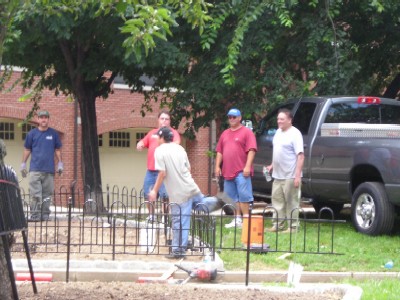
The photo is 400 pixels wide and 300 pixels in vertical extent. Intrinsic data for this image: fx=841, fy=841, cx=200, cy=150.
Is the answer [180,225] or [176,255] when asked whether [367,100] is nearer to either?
[180,225]

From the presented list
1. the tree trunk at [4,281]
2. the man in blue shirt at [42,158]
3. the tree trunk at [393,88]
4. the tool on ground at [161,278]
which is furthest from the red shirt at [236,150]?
the tree trunk at [4,281]

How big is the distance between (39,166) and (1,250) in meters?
7.69

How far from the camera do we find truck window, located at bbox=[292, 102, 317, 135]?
12.7 metres

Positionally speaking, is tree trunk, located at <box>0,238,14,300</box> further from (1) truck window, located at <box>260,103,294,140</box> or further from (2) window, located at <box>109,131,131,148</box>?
(2) window, located at <box>109,131,131,148</box>

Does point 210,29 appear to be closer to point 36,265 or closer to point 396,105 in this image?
point 396,105

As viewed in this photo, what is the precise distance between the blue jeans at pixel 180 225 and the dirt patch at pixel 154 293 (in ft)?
7.17

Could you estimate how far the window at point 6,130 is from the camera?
85.5 ft

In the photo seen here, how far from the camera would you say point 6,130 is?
26109 millimetres

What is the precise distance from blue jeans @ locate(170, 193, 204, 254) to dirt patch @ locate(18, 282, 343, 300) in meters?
2.19

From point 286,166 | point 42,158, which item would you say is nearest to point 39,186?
point 42,158

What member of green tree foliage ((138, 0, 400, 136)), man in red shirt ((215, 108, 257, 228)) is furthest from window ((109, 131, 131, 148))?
man in red shirt ((215, 108, 257, 228))

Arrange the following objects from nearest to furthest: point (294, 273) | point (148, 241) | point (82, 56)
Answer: point (294, 273) < point (148, 241) < point (82, 56)

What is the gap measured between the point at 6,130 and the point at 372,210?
17123 millimetres

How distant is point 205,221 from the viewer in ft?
32.1
